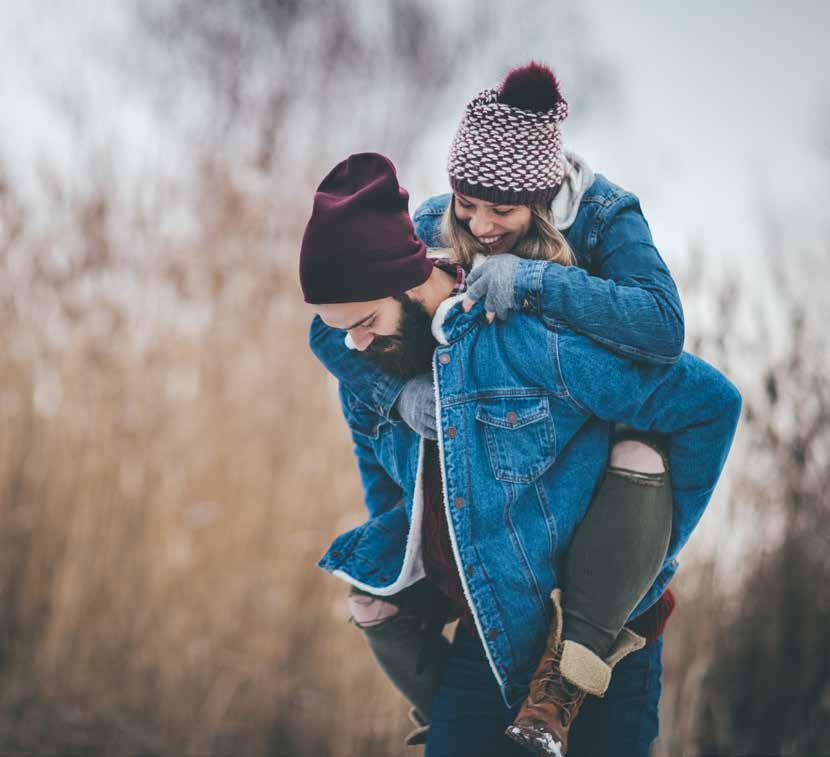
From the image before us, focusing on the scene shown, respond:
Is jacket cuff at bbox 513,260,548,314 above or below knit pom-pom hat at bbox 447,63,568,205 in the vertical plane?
below

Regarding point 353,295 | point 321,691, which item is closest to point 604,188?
point 353,295

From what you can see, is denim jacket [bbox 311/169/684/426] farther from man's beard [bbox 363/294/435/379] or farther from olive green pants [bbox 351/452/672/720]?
olive green pants [bbox 351/452/672/720]

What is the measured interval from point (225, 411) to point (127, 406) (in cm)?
35

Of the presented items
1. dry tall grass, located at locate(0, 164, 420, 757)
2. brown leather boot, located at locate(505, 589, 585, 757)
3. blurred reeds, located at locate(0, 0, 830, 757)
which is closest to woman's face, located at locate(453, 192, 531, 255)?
brown leather boot, located at locate(505, 589, 585, 757)

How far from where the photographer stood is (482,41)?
4656mm

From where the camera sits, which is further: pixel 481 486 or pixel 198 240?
pixel 198 240

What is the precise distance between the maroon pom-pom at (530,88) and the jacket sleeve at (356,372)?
45 cm

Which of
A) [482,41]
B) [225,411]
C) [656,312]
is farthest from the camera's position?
[482,41]

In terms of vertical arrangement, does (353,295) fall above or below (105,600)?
above

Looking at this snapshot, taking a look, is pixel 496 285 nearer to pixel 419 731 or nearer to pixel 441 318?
pixel 441 318

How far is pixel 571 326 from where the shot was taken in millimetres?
1132

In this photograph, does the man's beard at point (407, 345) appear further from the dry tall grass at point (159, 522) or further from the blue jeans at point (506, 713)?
the dry tall grass at point (159, 522)

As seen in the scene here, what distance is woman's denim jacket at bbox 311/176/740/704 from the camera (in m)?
1.12

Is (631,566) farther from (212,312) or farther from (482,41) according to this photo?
(482,41)
